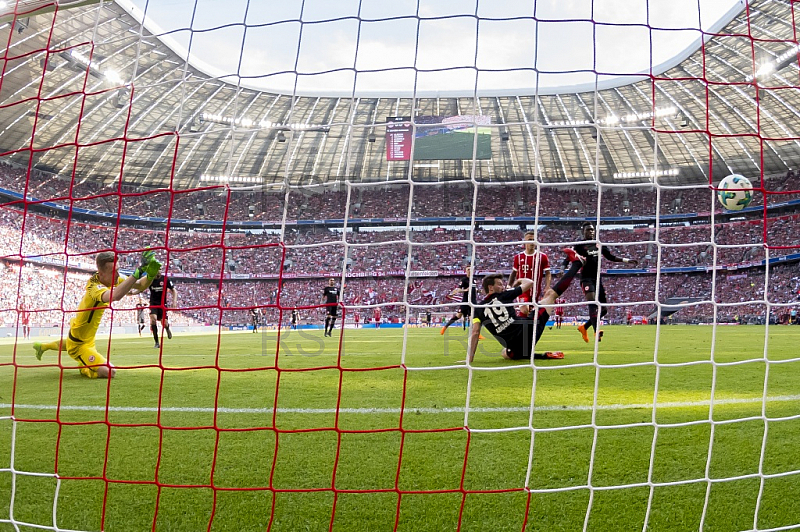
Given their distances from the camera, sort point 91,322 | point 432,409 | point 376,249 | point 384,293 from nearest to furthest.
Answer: point 432,409
point 91,322
point 384,293
point 376,249

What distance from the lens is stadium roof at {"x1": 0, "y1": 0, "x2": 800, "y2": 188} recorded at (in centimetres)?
1966

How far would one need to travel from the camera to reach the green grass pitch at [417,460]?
213 centimetres

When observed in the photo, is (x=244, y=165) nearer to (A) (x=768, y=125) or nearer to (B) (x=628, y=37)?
(A) (x=768, y=125)

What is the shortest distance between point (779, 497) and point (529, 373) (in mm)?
2994

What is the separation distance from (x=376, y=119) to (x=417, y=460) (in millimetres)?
25389

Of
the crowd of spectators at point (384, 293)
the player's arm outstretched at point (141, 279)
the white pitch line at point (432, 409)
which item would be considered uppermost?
the player's arm outstretched at point (141, 279)

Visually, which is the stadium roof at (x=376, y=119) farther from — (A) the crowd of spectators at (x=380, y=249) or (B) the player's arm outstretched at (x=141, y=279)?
(B) the player's arm outstretched at (x=141, y=279)

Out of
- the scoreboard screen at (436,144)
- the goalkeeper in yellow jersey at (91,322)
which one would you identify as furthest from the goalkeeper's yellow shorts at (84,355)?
the scoreboard screen at (436,144)

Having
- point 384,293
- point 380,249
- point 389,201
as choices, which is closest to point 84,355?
point 384,293

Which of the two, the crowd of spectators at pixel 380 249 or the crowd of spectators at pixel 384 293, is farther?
the crowd of spectators at pixel 380 249

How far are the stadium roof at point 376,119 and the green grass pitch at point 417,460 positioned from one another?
1430 cm

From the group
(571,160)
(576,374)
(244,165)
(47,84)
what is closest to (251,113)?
(244,165)

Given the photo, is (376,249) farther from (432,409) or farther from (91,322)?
(432,409)

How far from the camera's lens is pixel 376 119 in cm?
2675
